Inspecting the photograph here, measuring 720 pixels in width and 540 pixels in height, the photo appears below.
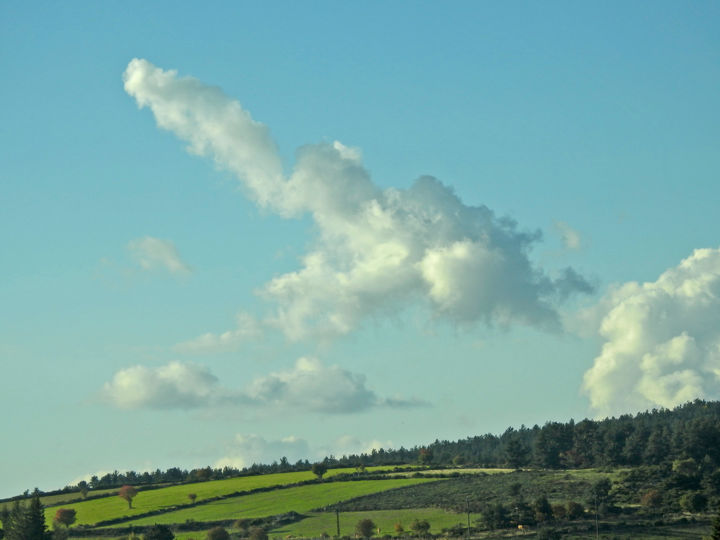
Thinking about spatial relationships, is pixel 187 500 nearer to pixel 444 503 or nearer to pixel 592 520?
pixel 444 503

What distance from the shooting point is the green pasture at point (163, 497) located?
168375 mm

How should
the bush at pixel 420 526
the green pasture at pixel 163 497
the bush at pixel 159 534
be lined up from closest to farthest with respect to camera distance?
the bush at pixel 420 526 → the bush at pixel 159 534 → the green pasture at pixel 163 497

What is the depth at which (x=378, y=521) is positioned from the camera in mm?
139125

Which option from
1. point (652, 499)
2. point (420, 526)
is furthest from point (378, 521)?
point (652, 499)

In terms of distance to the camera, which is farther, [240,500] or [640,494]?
[240,500]

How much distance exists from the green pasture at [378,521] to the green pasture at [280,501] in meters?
10.9

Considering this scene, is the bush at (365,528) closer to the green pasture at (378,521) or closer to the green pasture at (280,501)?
the green pasture at (378,521)

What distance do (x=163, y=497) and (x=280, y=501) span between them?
27001 millimetres

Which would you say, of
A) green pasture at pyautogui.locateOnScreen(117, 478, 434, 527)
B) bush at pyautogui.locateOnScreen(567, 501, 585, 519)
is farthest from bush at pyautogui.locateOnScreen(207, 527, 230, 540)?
bush at pyautogui.locateOnScreen(567, 501, 585, 519)

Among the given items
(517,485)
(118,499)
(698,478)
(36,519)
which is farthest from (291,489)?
(698,478)

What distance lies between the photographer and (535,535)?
12306 cm

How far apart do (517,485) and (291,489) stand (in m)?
48.1

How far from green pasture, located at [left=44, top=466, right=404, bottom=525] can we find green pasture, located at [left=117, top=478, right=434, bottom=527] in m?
7.02

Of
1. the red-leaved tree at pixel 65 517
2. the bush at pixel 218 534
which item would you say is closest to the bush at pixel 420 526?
the bush at pixel 218 534
